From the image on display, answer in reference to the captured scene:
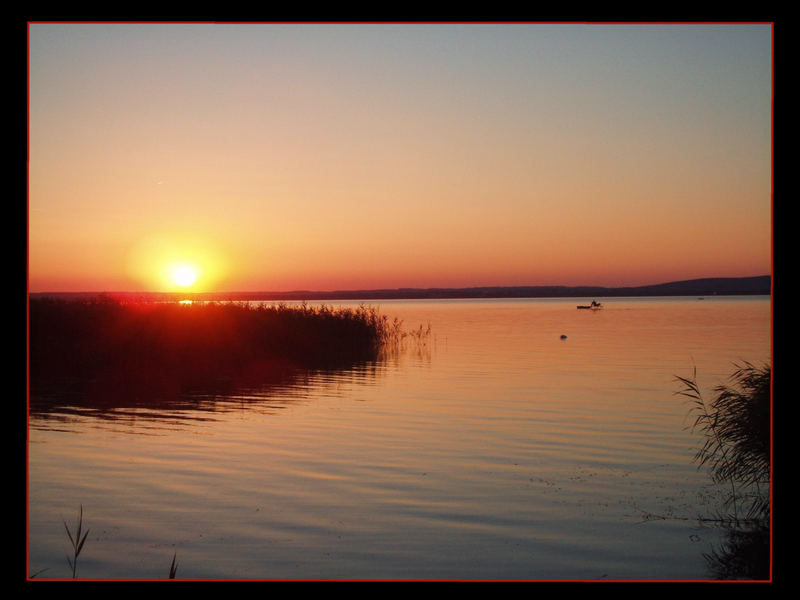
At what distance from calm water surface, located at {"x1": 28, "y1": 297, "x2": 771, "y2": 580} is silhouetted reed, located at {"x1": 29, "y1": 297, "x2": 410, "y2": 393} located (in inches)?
215

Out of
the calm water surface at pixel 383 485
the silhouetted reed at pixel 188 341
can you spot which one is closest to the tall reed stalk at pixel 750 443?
the calm water surface at pixel 383 485

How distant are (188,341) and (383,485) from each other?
19364mm

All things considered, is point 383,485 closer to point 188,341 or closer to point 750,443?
point 750,443

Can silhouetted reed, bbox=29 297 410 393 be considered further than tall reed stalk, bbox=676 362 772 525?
Yes

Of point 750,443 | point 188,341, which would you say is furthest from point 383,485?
point 188,341

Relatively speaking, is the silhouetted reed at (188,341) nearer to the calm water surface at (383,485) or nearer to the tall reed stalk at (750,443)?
the calm water surface at (383,485)

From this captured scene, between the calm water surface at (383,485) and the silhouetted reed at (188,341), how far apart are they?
545 cm

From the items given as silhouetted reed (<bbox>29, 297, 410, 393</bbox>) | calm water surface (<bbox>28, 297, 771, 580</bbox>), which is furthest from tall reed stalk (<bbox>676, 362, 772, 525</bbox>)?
silhouetted reed (<bbox>29, 297, 410, 393</bbox>)

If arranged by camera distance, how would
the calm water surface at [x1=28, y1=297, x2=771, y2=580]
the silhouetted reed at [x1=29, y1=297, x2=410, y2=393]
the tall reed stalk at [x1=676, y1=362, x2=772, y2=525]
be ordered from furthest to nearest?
1. the silhouetted reed at [x1=29, y1=297, x2=410, y2=393]
2. the tall reed stalk at [x1=676, y1=362, x2=772, y2=525]
3. the calm water surface at [x1=28, y1=297, x2=771, y2=580]

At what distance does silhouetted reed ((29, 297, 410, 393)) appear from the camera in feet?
75.3

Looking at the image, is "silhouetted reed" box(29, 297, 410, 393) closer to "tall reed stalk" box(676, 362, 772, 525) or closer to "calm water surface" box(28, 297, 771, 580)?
"calm water surface" box(28, 297, 771, 580)
